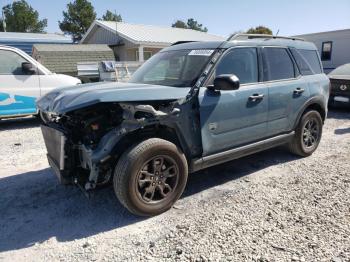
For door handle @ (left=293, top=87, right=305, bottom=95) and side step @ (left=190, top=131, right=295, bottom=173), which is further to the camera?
door handle @ (left=293, top=87, right=305, bottom=95)

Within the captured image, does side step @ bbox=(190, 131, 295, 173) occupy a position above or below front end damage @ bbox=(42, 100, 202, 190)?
below

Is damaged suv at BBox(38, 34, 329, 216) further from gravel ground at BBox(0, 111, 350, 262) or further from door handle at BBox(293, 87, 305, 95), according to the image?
gravel ground at BBox(0, 111, 350, 262)

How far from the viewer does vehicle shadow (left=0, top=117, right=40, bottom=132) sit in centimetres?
828

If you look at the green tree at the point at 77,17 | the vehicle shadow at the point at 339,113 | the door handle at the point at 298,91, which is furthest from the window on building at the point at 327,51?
the green tree at the point at 77,17

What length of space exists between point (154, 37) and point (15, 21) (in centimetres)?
3955

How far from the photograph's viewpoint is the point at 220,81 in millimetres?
A: 3580

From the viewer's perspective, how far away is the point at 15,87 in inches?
304

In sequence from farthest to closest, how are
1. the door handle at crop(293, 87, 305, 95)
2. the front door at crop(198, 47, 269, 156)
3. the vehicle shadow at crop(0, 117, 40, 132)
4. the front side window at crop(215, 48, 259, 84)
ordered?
the vehicle shadow at crop(0, 117, 40, 132)
the door handle at crop(293, 87, 305, 95)
the front side window at crop(215, 48, 259, 84)
the front door at crop(198, 47, 269, 156)

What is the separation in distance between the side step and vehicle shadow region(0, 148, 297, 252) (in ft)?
1.47

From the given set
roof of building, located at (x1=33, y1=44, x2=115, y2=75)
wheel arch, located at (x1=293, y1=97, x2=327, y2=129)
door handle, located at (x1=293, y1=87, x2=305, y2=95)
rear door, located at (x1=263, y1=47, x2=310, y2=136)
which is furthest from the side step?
roof of building, located at (x1=33, y1=44, x2=115, y2=75)

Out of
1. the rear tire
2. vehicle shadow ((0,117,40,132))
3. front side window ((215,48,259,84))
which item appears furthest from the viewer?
vehicle shadow ((0,117,40,132))

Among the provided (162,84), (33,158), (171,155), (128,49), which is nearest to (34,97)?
(33,158)

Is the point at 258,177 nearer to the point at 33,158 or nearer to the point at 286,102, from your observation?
the point at 286,102

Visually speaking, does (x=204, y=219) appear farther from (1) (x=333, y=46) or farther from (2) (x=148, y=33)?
(2) (x=148, y=33)
